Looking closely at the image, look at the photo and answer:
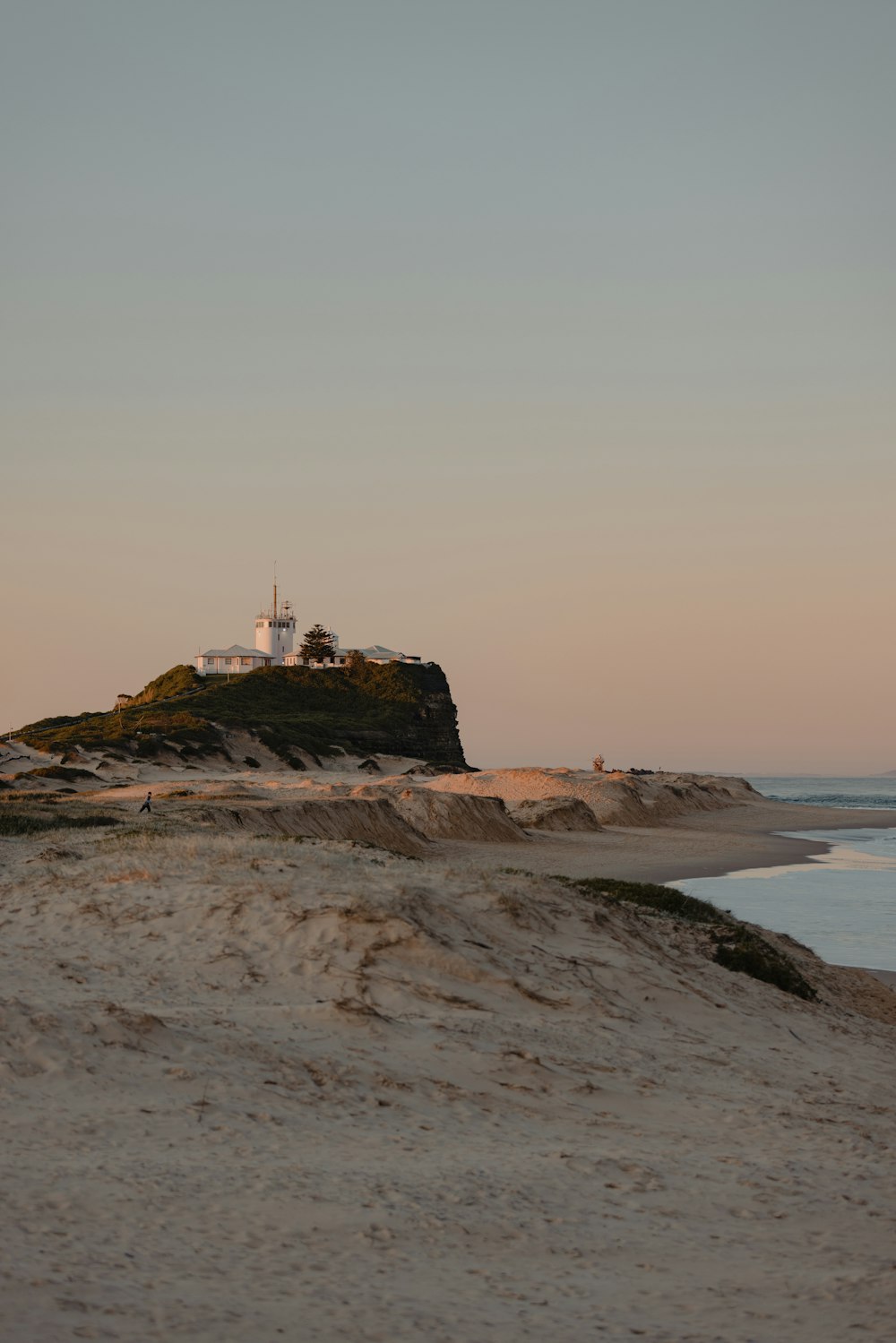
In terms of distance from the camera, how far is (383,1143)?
834 cm

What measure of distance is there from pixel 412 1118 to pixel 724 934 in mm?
10597

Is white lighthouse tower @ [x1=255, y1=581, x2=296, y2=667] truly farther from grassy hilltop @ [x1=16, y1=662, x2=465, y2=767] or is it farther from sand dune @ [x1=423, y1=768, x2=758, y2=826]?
sand dune @ [x1=423, y1=768, x2=758, y2=826]

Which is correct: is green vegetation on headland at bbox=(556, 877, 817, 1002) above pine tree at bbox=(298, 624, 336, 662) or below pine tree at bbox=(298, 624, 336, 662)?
below

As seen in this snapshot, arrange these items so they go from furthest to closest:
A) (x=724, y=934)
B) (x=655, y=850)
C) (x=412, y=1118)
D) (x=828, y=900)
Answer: (x=655, y=850) → (x=828, y=900) → (x=724, y=934) → (x=412, y=1118)

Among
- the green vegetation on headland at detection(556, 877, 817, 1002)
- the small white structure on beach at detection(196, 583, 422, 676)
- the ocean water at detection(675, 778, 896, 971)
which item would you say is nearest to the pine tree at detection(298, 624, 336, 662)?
the small white structure on beach at detection(196, 583, 422, 676)

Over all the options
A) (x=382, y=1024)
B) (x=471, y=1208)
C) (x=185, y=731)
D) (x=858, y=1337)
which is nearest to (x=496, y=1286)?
(x=471, y=1208)

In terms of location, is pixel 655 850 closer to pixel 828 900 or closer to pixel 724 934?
pixel 828 900

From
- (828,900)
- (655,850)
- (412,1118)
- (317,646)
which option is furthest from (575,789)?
(317,646)

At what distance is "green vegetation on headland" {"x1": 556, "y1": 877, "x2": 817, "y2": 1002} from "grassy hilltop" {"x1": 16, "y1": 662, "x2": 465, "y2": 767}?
55.0 meters

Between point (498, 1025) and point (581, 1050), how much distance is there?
85 cm

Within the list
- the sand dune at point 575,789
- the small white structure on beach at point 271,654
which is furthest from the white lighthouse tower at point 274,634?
the sand dune at point 575,789

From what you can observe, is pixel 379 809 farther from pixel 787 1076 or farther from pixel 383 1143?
pixel 383 1143

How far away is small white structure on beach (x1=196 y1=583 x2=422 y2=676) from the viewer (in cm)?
14400

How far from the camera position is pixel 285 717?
11275 centimetres
